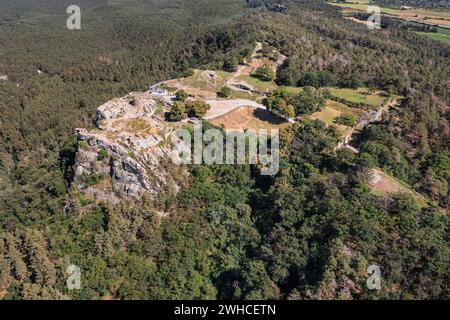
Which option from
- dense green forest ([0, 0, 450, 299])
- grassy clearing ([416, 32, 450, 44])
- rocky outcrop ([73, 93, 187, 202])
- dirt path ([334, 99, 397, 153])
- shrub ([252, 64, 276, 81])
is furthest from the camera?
grassy clearing ([416, 32, 450, 44])

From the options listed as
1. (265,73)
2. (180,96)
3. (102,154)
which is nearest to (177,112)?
(180,96)

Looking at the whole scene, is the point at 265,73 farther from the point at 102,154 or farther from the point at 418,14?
the point at 418,14

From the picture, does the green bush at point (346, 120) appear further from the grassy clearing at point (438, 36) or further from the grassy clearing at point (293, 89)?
the grassy clearing at point (438, 36)

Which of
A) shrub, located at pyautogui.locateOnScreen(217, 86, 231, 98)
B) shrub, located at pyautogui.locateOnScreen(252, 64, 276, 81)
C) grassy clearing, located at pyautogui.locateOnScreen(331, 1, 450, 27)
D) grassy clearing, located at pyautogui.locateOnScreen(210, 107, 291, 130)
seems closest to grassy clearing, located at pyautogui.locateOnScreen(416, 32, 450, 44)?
grassy clearing, located at pyautogui.locateOnScreen(331, 1, 450, 27)

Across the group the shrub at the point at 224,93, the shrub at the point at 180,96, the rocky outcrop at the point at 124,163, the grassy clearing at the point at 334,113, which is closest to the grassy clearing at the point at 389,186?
the grassy clearing at the point at 334,113

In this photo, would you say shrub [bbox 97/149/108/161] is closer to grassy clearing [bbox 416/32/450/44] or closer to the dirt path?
the dirt path

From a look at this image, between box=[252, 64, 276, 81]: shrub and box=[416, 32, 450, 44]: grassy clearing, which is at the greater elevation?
box=[416, 32, 450, 44]: grassy clearing

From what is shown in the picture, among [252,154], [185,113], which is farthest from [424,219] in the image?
[185,113]

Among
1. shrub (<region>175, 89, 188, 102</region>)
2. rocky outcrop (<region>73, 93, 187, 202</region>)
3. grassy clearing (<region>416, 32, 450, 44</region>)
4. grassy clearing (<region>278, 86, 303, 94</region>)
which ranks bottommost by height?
rocky outcrop (<region>73, 93, 187, 202</region>)
